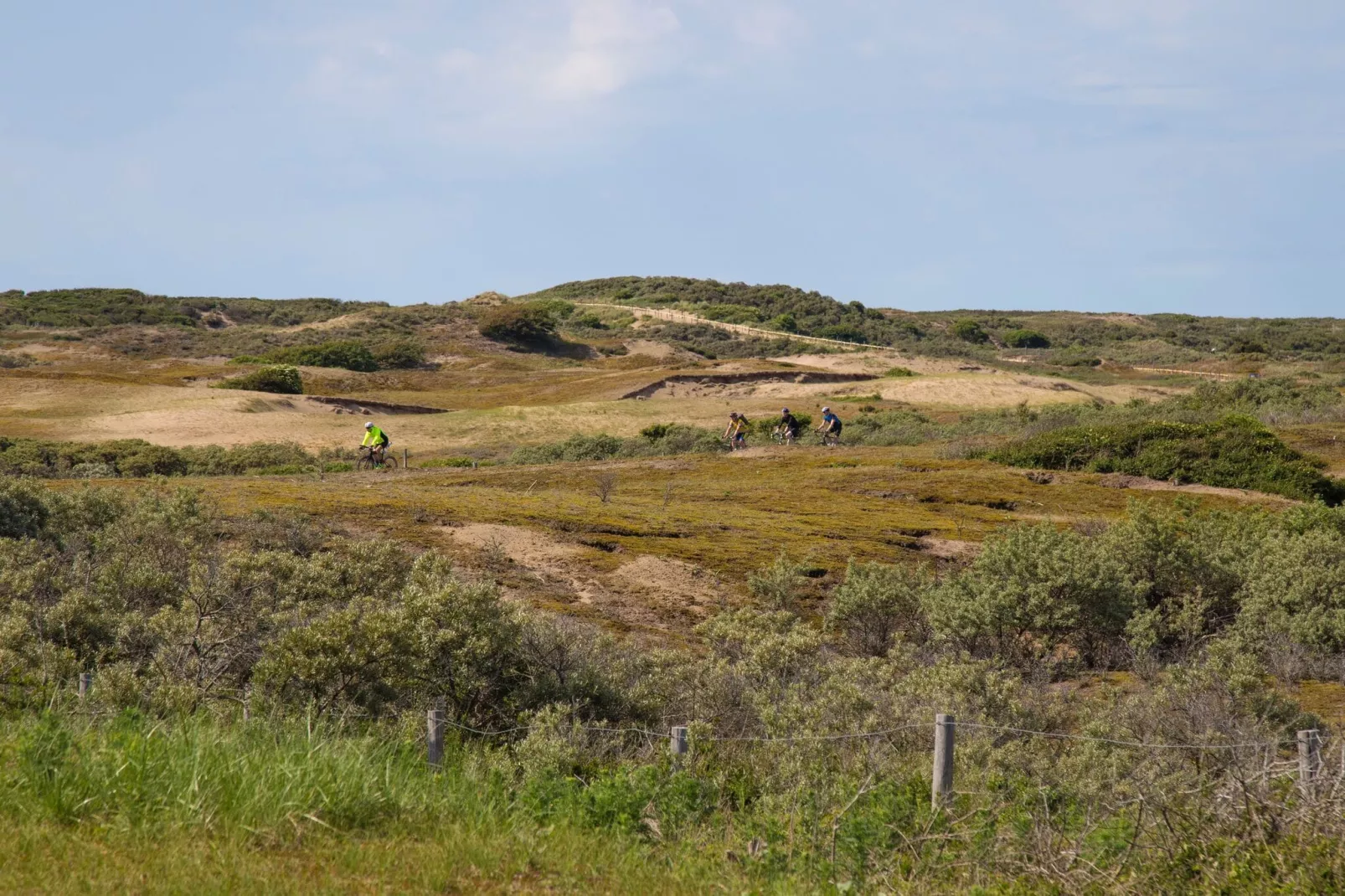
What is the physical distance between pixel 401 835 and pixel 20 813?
147cm

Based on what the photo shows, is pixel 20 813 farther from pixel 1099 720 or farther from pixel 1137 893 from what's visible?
pixel 1099 720

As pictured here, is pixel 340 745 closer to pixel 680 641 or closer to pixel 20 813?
pixel 20 813

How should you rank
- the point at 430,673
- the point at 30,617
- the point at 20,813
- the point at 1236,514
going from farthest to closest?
the point at 1236,514
the point at 30,617
the point at 430,673
the point at 20,813

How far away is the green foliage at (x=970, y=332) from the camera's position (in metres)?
113

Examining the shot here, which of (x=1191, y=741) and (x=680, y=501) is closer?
(x=1191, y=741)

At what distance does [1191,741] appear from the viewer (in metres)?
8.64

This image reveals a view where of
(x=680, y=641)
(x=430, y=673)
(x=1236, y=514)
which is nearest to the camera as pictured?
(x=430, y=673)

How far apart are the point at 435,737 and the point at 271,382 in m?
54.1

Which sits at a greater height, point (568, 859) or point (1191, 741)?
point (568, 859)

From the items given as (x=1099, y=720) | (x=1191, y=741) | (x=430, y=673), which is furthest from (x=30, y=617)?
(x=1191, y=741)

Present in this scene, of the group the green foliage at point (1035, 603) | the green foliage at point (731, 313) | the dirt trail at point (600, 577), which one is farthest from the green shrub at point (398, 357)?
the green foliage at point (1035, 603)

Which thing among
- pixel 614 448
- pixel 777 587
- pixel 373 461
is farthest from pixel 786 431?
pixel 777 587

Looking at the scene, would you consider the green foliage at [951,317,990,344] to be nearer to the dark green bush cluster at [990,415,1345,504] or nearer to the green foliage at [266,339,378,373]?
the green foliage at [266,339,378,373]

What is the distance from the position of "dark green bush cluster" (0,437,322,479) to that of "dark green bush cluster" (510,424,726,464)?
7.27m
